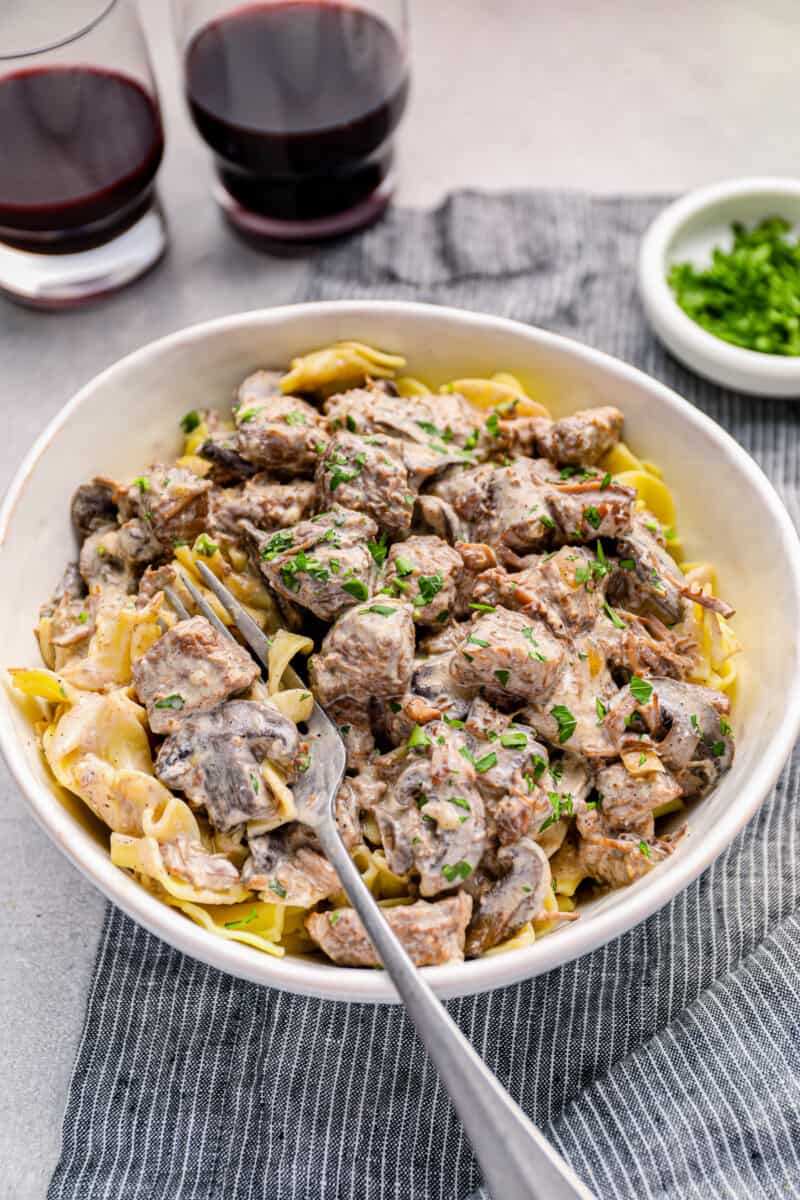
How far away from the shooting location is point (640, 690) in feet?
9.87

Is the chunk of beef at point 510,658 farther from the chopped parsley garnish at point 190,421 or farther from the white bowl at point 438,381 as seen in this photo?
the chopped parsley garnish at point 190,421

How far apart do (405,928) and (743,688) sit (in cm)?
122

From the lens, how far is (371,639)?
2.88m

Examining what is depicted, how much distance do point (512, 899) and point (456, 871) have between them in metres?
0.15

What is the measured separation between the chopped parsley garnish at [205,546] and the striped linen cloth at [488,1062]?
1.08 m

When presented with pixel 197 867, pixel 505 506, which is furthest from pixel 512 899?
pixel 505 506

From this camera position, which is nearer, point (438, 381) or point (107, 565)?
point (107, 565)

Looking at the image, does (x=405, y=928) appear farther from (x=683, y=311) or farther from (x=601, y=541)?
(x=683, y=311)

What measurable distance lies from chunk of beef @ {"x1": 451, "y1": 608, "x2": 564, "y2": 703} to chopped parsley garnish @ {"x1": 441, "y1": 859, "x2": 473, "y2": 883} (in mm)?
442

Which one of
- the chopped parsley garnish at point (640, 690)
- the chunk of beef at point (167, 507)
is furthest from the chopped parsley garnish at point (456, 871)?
the chunk of beef at point (167, 507)

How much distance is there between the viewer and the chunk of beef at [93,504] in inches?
137

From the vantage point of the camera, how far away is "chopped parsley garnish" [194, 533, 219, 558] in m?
3.25

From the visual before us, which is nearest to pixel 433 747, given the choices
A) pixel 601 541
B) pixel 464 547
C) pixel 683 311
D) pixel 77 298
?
pixel 464 547

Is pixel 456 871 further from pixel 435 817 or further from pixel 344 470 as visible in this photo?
pixel 344 470
